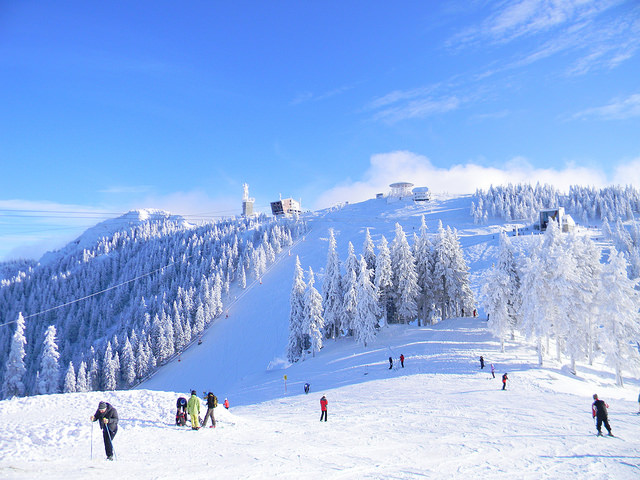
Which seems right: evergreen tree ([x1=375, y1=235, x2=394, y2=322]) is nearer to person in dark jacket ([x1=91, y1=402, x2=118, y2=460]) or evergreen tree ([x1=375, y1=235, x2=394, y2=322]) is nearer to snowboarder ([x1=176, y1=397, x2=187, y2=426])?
snowboarder ([x1=176, y1=397, x2=187, y2=426])

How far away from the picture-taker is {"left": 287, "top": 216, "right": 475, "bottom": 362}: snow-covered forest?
155 ft

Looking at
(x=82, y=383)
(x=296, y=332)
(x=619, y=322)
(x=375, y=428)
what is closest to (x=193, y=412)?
(x=375, y=428)

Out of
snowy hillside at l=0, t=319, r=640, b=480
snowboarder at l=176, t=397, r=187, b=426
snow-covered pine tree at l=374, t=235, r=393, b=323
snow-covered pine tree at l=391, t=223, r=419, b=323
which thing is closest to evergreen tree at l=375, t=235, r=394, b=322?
snow-covered pine tree at l=374, t=235, r=393, b=323

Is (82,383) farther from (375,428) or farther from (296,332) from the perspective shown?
(375,428)

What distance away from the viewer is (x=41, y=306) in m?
126

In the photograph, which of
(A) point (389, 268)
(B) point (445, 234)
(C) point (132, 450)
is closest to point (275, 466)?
(C) point (132, 450)

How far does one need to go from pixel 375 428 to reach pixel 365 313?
28083mm

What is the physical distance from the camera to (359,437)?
531 inches

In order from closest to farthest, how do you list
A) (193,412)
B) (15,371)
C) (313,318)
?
(193,412), (313,318), (15,371)

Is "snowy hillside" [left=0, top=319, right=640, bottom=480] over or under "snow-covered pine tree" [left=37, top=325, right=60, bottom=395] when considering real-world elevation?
over

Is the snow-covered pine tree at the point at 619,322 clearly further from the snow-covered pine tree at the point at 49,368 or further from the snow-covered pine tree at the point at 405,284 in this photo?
the snow-covered pine tree at the point at 49,368

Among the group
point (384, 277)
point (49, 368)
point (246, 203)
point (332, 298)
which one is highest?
point (246, 203)

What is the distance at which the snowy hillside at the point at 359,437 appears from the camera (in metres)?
9.45

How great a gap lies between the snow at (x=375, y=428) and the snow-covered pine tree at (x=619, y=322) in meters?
2.29
